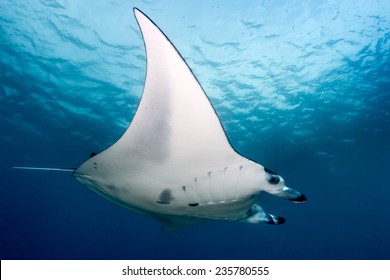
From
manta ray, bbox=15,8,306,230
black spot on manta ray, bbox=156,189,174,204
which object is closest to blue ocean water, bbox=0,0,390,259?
manta ray, bbox=15,8,306,230

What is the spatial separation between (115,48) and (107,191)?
6.68 m

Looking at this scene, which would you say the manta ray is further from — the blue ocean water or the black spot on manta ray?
the blue ocean water

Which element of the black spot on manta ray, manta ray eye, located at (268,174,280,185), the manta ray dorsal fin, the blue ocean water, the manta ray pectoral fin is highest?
the blue ocean water

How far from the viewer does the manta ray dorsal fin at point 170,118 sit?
7.13 ft

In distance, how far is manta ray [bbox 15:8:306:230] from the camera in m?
2.28

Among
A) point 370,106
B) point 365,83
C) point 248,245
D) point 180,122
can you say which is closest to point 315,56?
point 365,83

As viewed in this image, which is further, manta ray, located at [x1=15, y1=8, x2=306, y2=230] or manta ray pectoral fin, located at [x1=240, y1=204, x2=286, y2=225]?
manta ray pectoral fin, located at [x1=240, y1=204, x2=286, y2=225]

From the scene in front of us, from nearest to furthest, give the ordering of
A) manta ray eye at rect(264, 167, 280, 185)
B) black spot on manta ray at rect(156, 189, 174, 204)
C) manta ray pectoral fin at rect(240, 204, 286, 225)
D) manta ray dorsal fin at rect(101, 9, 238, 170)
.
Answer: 1. manta ray dorsal fin at rect(101, 9, 238, 170)
2. manta ray eye at rect(264, 167, 280, 185)
3. black spot on manta ray at rect(156, 189, 174, 204)
4. manta ray pectoral fin at rect(240, 204, 286, 225)

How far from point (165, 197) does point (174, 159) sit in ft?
2.25

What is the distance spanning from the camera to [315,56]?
30.2 feet

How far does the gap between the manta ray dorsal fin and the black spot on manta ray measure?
1.64ft

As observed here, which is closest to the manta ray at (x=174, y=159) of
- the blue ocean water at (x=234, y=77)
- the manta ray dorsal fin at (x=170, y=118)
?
the manta ray dorsal fin at (x=170, y=118)

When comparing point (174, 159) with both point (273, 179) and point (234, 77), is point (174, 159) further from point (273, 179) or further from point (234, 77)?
point (234, 77)

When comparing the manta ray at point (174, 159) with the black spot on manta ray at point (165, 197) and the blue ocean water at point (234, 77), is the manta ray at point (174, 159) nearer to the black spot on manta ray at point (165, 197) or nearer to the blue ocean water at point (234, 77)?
the black spot on manta ray at point (165, 197)
